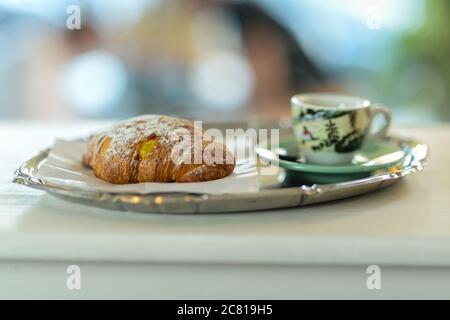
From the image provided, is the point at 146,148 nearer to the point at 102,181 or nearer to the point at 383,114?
the point at 102,181

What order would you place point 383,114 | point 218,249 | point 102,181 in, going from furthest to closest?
point 383,114 < point 102,181 < point 218,249

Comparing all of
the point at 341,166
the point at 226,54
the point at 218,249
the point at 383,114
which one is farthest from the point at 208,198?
the point at 226,54

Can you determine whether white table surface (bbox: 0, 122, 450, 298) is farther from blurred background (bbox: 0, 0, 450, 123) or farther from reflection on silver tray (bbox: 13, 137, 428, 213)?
blurred background (bbox: 0, 0, 450, 123)

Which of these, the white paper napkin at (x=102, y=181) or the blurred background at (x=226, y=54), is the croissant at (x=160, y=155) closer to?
the white paper napkin at (x=102, y=181)

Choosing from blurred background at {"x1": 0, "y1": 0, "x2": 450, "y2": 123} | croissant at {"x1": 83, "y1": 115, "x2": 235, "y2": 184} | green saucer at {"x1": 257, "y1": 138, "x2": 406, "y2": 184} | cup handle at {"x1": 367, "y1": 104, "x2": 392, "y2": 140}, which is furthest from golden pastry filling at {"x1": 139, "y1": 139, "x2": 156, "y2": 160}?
blurred background at {"x1": 0, "y1": 0, "x2": 450, "y2": 123}
